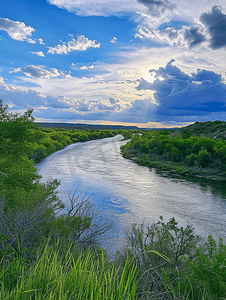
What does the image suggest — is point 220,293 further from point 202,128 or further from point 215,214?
point 202,128

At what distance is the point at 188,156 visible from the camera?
2500 centimetres

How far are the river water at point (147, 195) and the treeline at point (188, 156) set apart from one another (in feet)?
7.50

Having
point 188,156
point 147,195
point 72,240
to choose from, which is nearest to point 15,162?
point 72,240

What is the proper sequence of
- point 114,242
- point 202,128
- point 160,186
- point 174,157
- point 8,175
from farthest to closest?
1. point 202,128
2. point 174,157
3. point 160,186
4. point 114,242
5. point 8,175

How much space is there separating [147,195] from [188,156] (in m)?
11.2

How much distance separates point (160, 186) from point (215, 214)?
19.9 feet

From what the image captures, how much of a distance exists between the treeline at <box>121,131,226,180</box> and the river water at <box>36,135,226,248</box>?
90.0 inches

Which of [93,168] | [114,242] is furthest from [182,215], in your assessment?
[93,168]

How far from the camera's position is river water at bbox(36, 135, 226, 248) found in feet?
38.5

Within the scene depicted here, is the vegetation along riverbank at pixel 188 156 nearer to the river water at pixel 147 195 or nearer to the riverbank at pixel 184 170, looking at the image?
the riverbank at pixel 184 170

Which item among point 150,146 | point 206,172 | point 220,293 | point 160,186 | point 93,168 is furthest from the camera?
point 150,146

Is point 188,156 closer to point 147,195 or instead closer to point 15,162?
point 147,195

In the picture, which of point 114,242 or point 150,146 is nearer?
point 114,242

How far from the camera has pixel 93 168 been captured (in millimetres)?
24453
